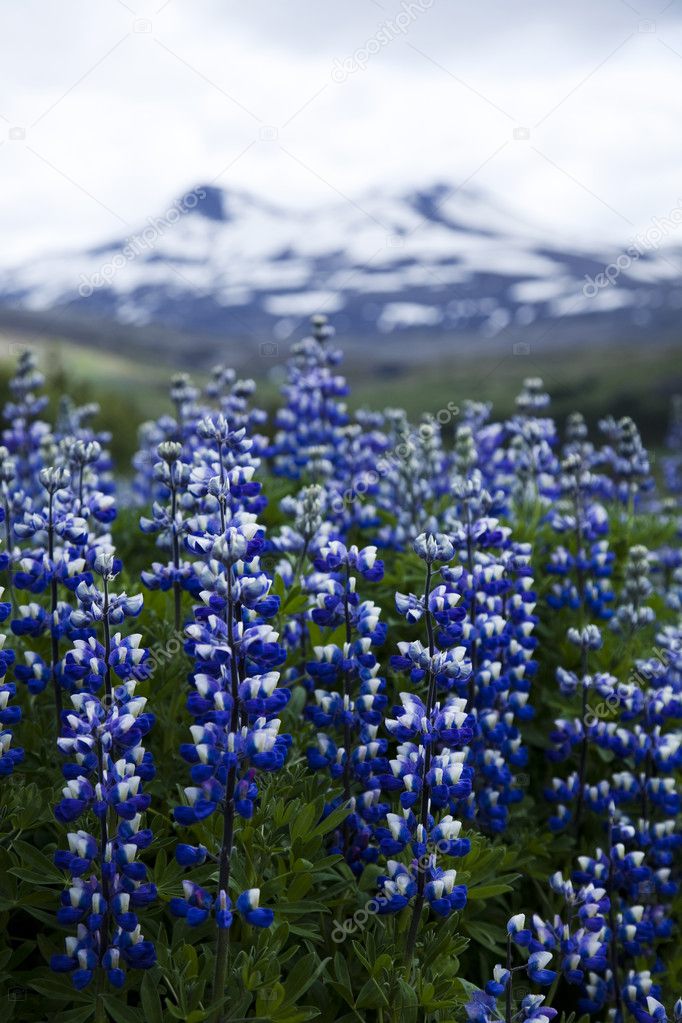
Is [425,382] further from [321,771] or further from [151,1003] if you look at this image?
[151,1003]

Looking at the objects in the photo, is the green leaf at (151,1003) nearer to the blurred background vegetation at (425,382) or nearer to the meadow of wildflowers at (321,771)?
the meadow of wildflowers at (321,771)

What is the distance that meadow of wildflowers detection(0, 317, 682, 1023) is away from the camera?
3129 mm

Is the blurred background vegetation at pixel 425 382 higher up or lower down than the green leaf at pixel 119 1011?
higher up

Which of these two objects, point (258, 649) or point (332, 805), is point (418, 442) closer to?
point (332, 805)

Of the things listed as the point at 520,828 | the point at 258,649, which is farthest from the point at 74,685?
the point at 520,828

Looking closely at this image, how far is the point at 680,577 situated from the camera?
7.37 meters

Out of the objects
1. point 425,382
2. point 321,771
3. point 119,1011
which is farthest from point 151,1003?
point 425,382

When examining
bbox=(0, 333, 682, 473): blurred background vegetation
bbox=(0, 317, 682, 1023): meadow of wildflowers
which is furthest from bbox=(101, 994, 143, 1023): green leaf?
bbox=(0, 333, 682, 473): blurred background vegetation

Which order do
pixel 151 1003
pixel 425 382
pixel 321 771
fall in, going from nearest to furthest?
pixel 151 1003 → pixel 321 771 → pixel 425 382

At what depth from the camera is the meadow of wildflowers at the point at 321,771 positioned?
313cm

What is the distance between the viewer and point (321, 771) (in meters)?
4.46

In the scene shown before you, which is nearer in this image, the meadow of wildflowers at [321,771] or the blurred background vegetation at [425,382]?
the meadow of wildflowers at [321,771]

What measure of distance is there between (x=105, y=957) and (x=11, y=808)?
93 cm

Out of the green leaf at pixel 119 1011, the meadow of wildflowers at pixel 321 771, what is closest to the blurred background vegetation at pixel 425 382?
the meadow of wildflowers at pixel 321 771
